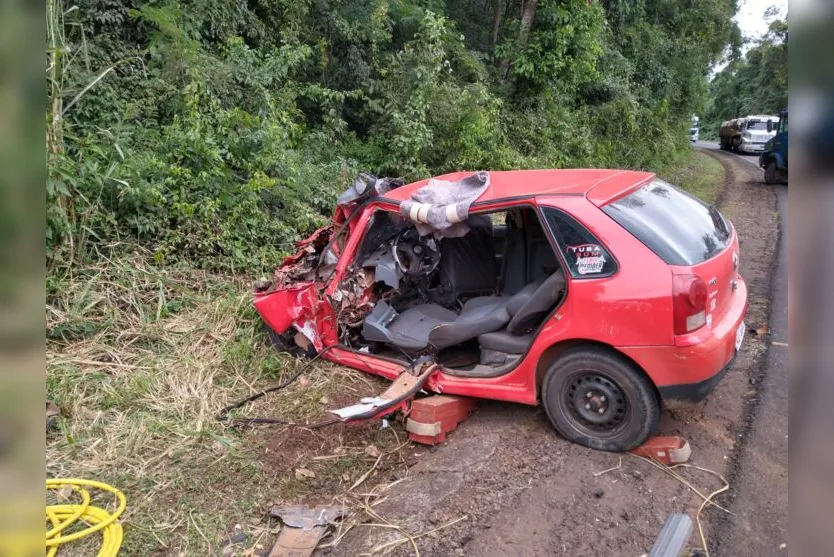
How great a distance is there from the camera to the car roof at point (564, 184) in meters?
3.67

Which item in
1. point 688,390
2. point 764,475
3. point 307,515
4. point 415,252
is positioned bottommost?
point 764,475

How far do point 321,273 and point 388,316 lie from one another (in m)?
0.64

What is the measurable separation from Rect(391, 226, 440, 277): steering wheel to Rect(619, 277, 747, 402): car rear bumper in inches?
76.4

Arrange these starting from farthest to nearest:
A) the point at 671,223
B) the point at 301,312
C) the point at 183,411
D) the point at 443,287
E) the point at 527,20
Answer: the point at 527,20, the point at 443,287, the point at 301,312, the point at 183,411, the point at 671,223

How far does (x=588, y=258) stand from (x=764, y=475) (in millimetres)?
1503

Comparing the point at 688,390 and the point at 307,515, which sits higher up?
the point at 688,390

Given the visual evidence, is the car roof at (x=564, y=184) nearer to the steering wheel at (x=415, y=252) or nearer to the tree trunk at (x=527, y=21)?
the steering wheel at (x=415, y=252)

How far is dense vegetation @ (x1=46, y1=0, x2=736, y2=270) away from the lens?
233 inches

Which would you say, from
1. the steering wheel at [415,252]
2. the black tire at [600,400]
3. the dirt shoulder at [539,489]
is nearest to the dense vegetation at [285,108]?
the steering wheel at [415,252]

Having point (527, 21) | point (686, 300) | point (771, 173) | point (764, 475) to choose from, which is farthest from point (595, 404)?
point (771, 173)

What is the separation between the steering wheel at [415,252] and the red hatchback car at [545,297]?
11 mm

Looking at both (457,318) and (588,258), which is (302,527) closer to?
(457,318)

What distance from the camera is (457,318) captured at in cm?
442
